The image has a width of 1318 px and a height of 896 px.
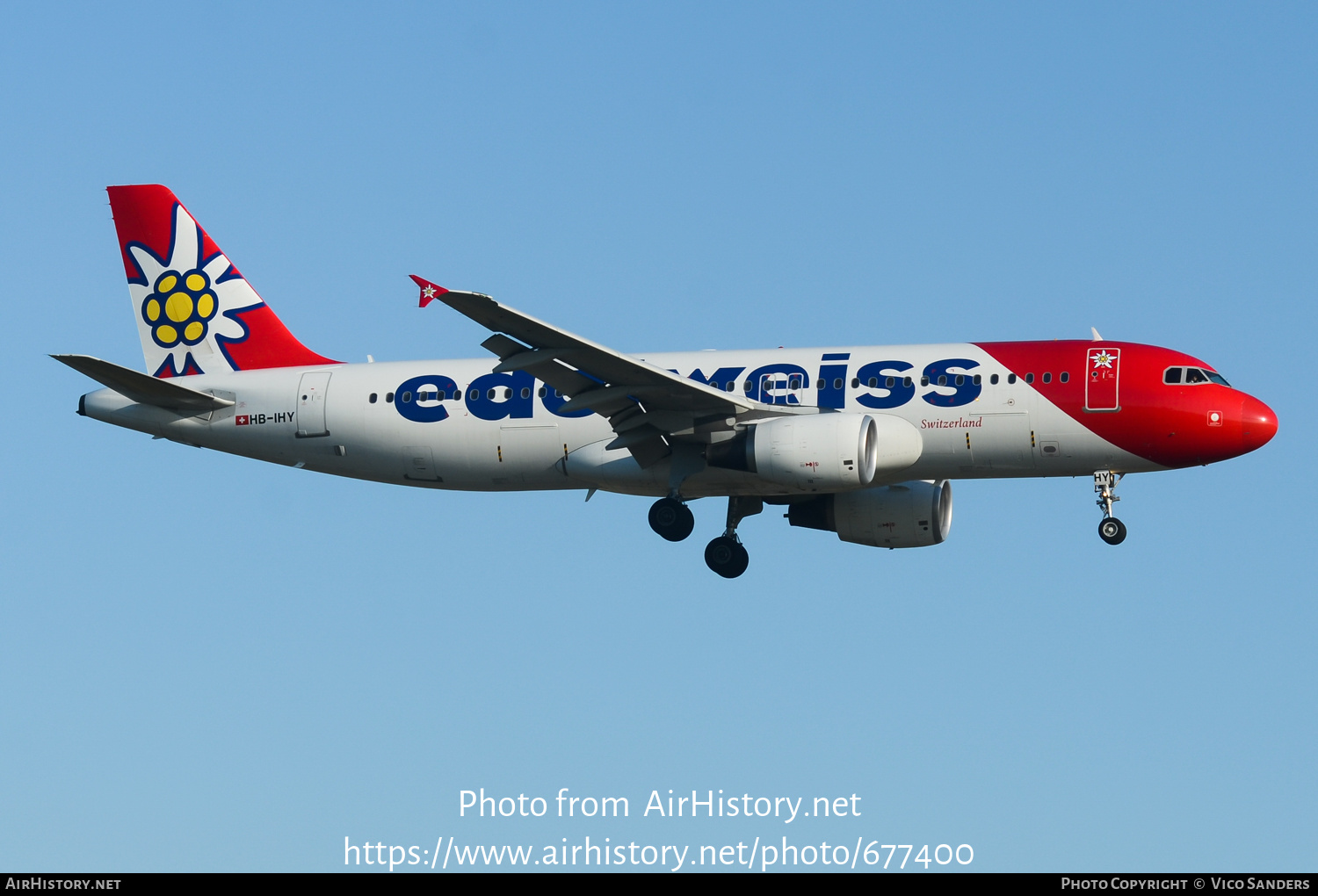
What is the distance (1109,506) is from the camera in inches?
1411

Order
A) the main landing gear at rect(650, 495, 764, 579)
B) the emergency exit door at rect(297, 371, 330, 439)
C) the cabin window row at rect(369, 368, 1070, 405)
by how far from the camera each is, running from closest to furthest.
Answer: the cabin window row at rect(369, 368, 1070, 405) → the main landing gear at rect(650, 495, 764, 579) → the emergency exit door at rect(297, 371, 330, 439)

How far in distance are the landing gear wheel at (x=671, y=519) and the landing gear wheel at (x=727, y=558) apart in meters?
1.58

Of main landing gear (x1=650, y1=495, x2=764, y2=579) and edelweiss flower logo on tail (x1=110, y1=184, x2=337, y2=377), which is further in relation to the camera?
edelweiss flower logo on tail (x1=110, y1=184, x2=337, y2=377)

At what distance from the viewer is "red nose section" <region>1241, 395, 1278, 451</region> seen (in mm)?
34875

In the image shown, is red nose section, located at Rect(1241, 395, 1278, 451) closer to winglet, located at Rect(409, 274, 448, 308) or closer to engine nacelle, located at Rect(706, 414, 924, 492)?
engine nacelle, located at Rect(706, 414, 924, 492)

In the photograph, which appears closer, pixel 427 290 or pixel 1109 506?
pixel 427 290

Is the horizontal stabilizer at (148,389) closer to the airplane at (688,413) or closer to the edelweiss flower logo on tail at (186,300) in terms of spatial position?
the airplane at (688,413)

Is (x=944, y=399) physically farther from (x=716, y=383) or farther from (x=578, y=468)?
(x=578, y=468)

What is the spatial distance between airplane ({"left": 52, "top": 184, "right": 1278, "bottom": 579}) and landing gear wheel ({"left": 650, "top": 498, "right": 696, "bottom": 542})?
0.05 meters

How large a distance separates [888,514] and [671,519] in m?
5.78

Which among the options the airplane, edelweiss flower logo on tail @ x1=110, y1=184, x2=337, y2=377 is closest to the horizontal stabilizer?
the airplane

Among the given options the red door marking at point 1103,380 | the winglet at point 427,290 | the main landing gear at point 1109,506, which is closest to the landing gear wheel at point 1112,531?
the main landing gear at point 1109,506

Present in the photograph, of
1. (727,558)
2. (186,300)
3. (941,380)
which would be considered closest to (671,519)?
(727,558)

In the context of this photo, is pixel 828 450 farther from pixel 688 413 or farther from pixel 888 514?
pixel 888 514
